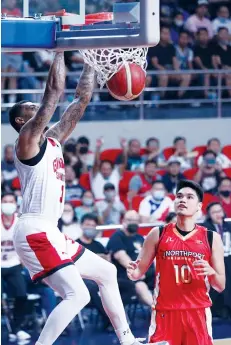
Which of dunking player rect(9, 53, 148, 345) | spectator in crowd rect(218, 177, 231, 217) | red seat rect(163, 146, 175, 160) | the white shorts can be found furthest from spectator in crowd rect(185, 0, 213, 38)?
the white shorts

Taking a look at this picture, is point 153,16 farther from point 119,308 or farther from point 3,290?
point 3,290

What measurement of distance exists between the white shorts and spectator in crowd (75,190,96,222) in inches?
201

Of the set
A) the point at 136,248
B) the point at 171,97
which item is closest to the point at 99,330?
the point at 136,248

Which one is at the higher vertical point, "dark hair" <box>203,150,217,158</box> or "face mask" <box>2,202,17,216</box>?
"dark hair" <box>203,150,217,158</box>

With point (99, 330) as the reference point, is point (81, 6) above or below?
above

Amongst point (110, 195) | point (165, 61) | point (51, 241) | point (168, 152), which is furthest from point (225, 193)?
point (51, 241)

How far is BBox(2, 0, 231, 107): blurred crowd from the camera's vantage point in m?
15.6

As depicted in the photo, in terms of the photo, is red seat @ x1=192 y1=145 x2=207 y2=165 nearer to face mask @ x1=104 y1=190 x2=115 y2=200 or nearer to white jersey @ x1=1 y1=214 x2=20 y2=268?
face mask @ x1=104 y1=190 x2=115 y2=200

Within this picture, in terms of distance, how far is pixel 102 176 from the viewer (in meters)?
13.9

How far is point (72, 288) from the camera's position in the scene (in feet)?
23.8

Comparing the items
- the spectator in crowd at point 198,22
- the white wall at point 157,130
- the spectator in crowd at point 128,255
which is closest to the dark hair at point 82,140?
the white wall at point 157,130

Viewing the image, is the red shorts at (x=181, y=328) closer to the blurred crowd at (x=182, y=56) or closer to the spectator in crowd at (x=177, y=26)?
the blurred crowd at (x=182, y=56)

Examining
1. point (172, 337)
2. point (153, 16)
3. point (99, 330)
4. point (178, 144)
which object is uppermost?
point (153, 16)

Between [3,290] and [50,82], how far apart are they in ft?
14.5
